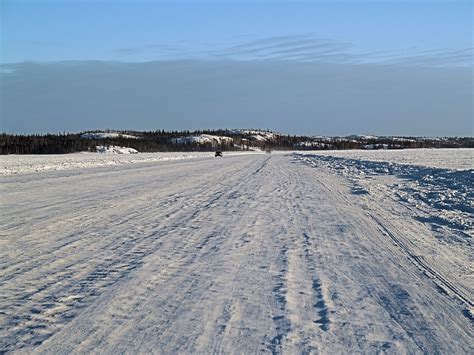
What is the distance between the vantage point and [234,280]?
5422mm

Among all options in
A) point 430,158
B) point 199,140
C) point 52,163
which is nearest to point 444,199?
point 52,163

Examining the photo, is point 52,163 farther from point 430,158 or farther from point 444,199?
point 430,158

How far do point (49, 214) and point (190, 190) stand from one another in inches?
239

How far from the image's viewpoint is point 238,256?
21.5 ft

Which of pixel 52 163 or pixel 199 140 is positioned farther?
pixel 199 140

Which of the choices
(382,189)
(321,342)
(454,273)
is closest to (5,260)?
(321,342)

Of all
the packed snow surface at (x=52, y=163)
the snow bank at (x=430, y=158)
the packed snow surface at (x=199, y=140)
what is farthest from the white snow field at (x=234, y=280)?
the packed snow surface at (x=199, y=140)

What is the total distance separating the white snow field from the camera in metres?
3.87

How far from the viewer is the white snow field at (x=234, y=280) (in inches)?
152

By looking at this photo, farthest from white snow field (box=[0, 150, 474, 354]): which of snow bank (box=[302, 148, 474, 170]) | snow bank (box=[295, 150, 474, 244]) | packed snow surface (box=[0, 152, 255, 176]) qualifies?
snow bank (box=[302, 148, 474, 170])

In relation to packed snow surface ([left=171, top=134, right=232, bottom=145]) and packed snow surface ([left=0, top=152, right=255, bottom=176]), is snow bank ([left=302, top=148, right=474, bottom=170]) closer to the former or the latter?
packed snow surface ([left=0, top=152, right=255, bottom=176])

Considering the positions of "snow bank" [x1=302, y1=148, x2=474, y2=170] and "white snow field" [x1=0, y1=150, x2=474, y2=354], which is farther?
"snow bank" [x1=302, y1=148, x2=474, y2=170]

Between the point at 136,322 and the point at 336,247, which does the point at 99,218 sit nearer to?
the point at 336,247

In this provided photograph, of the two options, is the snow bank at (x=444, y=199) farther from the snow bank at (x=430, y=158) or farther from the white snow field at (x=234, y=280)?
the snow bank at (x=430, y=158)
